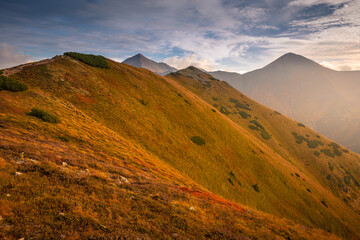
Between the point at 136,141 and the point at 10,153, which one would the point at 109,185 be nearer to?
the point at 10,153

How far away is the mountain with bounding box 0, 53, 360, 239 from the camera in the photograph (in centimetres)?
653

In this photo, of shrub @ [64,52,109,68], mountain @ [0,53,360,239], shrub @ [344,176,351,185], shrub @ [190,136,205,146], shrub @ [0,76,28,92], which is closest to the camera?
mountain @ [0,53,360,239]

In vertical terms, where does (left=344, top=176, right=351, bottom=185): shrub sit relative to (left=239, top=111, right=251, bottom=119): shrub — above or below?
below

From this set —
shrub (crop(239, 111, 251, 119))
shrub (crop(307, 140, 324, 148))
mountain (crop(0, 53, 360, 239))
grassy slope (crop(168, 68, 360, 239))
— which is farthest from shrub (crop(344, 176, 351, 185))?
shrub (crop(239, 111, 251, 119))

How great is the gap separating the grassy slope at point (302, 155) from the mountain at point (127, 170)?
2.19m

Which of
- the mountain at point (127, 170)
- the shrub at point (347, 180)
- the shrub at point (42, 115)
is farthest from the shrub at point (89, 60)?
the shrub at point (347, 180)

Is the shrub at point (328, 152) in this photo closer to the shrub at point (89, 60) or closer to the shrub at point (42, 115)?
the shrub at point (89, 60)

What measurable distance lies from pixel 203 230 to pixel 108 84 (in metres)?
30.6

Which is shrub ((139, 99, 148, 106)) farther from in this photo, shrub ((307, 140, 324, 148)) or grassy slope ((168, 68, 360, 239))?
shrub ((307, 140, 324, 148))

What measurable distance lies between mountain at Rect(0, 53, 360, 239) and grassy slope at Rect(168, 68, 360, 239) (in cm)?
219

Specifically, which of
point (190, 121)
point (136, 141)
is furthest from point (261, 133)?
point (136, 141)

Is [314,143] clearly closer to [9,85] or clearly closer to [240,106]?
[240,106]

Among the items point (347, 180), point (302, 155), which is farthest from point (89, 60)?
point (347, 180)

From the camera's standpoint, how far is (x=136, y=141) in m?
22.6
